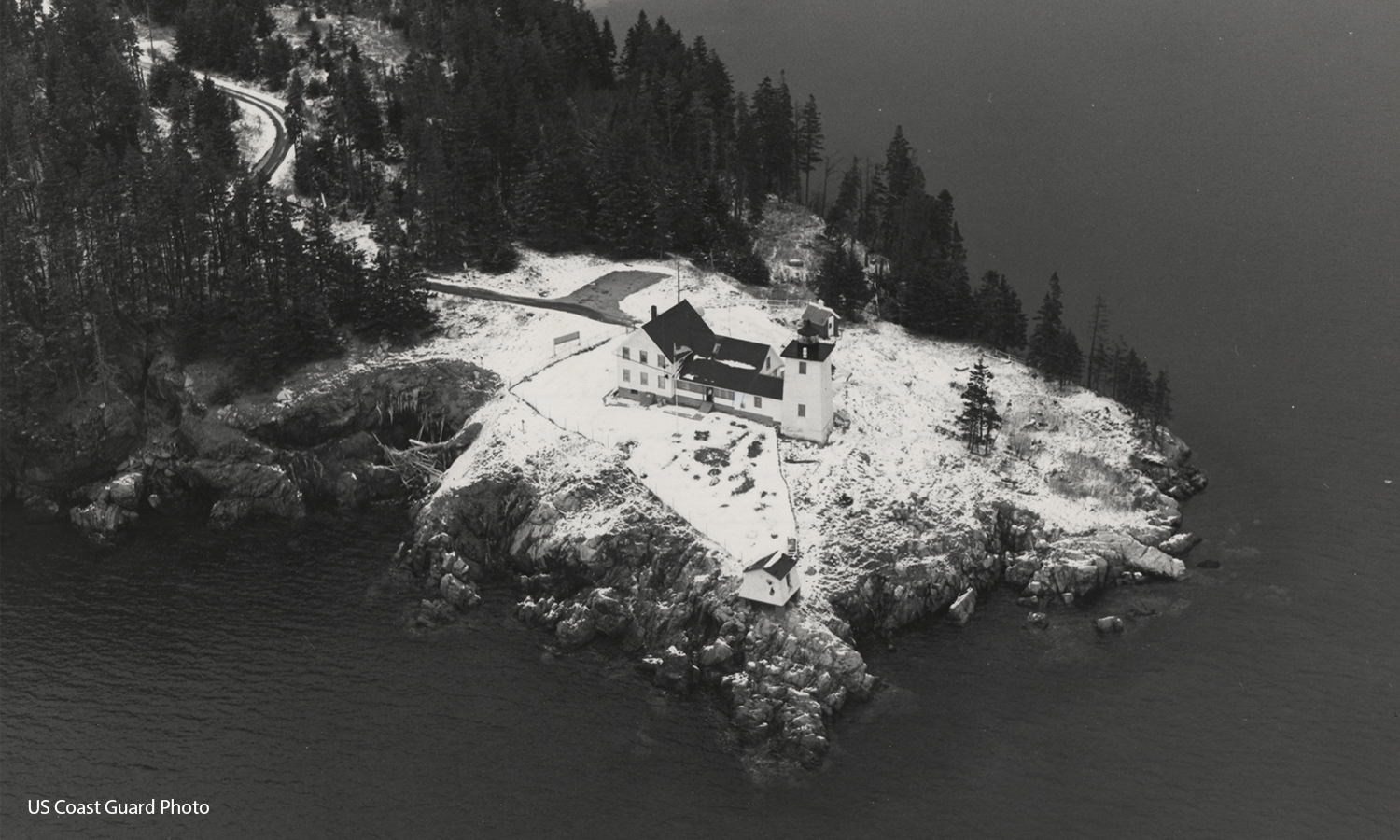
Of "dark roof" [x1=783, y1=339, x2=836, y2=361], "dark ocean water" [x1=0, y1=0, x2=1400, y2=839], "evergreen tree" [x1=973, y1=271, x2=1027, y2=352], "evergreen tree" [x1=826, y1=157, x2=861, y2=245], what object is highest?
"evergreen tree" [x1=826, y1=157, x2=861, y2=245]

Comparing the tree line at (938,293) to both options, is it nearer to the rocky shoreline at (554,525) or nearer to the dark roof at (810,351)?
the rocky shoreline at (554,525)

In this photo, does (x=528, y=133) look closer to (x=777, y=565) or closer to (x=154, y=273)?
(x=154, y=273)

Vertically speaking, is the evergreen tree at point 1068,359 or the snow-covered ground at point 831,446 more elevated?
the evergreen tree at point 1068,359

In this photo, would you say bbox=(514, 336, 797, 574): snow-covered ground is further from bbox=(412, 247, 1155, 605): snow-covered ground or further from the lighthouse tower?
the lighthouse tower

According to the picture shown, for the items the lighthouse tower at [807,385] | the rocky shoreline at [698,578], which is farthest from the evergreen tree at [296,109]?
the lighthouse tower at [807,385]

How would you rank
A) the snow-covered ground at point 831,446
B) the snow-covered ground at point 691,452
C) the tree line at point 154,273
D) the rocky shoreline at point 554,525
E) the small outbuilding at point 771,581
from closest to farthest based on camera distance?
the rocky shoreline at point 554,525 → the small outbuilding at point 771,581 → the snow-covered ground at point 691,452 → the snow-covered ground at point 831,446 → the tree line at point 154,273

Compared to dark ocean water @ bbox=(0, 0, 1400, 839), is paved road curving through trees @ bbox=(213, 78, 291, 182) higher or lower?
higher

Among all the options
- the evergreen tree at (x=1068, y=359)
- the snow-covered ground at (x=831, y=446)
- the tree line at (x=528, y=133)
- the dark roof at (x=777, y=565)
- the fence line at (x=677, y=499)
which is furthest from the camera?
the tree line at (x=528, y=133)

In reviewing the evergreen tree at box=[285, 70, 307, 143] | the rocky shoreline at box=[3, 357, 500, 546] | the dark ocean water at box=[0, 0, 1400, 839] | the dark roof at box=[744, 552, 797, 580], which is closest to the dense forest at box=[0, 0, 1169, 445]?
the evergreen tree at box=[285, 70, 307, 143]

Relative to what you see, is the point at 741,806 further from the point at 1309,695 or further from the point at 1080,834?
the point at 1309,695
